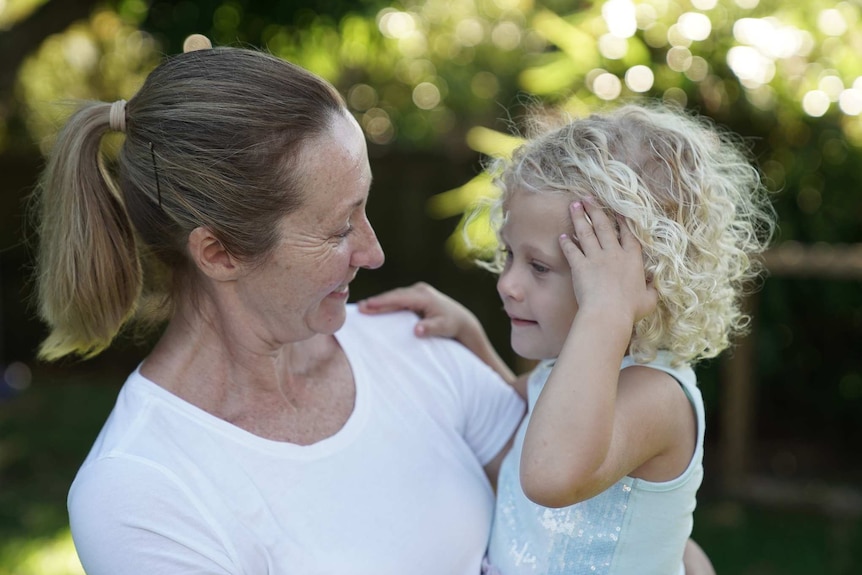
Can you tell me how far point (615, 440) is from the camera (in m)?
1.70

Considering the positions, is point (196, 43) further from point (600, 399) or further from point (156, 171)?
point (600, 399)

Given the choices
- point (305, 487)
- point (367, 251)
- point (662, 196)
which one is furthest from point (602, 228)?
point (305, 487)

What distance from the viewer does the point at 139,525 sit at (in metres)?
1.64

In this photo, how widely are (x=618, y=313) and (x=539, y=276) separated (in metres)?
0.24

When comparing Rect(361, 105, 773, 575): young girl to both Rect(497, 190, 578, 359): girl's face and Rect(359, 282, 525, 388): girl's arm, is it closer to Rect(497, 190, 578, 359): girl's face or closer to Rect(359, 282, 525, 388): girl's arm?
Rect(497, 190, 578, 359): girl's face

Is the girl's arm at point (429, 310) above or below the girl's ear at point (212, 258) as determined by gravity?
below

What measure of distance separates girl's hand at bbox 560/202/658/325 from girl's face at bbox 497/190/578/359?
0.06 m

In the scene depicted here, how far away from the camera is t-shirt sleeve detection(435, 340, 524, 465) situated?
87.3 inches

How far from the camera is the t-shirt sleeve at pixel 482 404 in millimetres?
2217

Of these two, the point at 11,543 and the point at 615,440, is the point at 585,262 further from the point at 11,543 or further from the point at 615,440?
the point at 11,543

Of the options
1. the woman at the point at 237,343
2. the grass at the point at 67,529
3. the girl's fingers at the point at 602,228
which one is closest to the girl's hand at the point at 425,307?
the woman at the point at 237,343

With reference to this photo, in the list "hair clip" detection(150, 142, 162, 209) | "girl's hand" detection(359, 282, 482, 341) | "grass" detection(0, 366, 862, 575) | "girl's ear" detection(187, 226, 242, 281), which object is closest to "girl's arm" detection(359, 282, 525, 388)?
"girl's hand" detection(359, 282, 482, 341)

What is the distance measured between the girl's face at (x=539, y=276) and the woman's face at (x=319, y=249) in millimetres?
290

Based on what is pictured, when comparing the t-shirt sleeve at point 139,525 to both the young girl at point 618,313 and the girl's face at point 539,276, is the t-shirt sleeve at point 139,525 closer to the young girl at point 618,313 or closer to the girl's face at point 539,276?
the young girl at point 618,313
